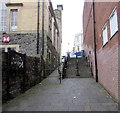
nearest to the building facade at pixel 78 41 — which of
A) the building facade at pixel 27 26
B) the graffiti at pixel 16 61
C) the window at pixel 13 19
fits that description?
the building facade at pixel 27 26

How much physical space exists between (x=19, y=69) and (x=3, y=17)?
752cm

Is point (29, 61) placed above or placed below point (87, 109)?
above

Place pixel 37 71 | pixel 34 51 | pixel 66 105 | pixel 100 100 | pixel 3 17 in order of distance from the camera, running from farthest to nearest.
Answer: pixel 3 17 < pixel 34 51 < pixel 37 71 < pixel 100 100 < pixel 66 105

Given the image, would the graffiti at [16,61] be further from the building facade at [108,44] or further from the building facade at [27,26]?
the building facade at [27,26]

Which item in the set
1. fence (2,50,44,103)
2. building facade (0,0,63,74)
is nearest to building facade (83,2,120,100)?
fence (2,50,44,103)

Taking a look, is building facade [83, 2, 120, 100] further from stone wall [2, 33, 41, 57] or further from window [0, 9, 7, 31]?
window [0, 9, 7, 31]

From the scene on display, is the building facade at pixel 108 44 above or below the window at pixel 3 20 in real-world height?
below

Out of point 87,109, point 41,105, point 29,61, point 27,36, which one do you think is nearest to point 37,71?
point 29,61

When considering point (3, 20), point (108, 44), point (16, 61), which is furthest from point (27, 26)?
point (108, 44)

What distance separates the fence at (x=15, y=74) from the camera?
5.50 meters

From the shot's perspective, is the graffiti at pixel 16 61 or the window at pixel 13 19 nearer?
the graffiti at pixel 16 61

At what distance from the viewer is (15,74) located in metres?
6.27

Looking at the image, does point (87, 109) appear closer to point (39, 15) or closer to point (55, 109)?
point (55, 109)

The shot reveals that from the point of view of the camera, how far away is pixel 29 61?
802 centimetres
